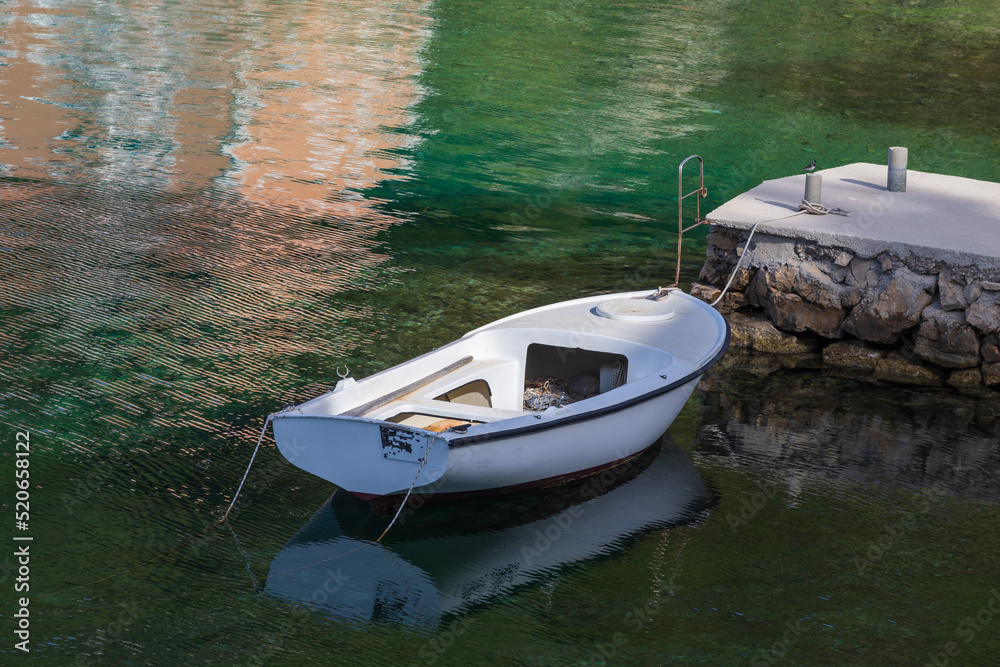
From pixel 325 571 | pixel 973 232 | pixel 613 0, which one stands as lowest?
Answer: pixel 325 571

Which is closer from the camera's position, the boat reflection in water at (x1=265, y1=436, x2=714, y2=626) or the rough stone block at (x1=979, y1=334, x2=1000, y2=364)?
the boat reflection in water at (x1=265, y1=436, x2=714, y2=626)

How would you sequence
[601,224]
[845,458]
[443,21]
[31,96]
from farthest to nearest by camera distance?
[443,21], [31,96], [601,224], [845,458]

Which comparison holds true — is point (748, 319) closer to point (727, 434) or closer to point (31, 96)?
point (727, 434)

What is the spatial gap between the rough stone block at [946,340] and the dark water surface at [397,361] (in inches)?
10.9

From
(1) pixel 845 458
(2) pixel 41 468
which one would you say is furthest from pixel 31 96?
(1) pixel 845 458

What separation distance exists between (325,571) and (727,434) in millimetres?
2952

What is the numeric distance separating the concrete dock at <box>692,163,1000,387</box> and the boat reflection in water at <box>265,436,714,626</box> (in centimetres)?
239

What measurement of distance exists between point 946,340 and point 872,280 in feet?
2.24

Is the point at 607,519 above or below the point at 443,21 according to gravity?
below

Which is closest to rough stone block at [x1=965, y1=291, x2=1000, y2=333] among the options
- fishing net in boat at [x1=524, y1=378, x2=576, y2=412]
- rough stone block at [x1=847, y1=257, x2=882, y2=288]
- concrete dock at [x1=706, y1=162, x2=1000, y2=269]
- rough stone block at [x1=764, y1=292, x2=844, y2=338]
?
concrete dock at [x1=706, y1=162, x2=1000, y2=269]

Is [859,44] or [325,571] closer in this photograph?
[325,571]

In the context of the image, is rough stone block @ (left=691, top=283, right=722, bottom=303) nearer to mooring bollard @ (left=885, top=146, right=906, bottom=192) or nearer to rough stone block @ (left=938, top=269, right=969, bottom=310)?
rough stone block @ (left=938, top=269, right=969, bottom=310)

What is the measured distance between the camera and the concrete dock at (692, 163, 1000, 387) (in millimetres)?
7570

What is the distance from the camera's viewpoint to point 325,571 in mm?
5246
